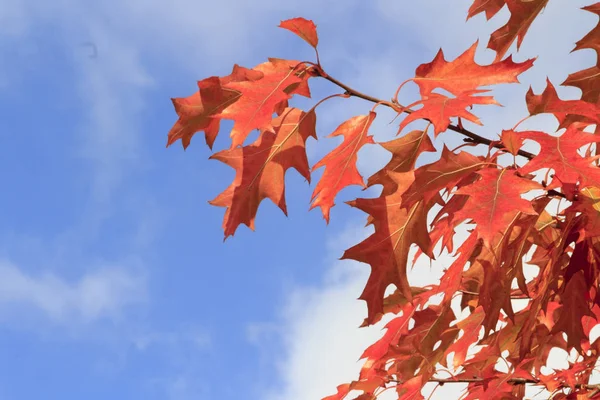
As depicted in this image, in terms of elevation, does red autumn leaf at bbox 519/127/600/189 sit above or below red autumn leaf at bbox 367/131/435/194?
below

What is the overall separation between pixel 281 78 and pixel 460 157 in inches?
20.1

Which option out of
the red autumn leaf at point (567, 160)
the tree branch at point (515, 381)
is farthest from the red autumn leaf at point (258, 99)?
the tree branch at point (515, 381)

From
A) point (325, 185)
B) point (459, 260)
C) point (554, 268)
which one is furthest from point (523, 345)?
point (325, 185)

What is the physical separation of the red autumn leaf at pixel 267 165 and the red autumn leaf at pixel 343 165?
137mm

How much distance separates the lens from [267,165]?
205cm

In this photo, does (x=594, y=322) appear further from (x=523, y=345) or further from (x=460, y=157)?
→ (x=460, y=157)

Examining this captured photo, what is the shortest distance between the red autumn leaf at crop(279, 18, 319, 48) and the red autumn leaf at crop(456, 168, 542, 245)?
23.1 inches

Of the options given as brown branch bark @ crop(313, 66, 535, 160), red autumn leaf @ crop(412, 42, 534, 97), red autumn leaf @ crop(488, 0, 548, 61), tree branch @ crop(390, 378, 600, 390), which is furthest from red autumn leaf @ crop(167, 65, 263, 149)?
tree branch @ crop(390, 378, 600, 390)

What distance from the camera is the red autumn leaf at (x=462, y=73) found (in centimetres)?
181

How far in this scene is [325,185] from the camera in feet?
6.31

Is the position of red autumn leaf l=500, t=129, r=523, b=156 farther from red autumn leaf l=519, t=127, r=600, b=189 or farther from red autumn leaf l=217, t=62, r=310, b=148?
red autumn leaf l=217, t=62, r=310, b=148

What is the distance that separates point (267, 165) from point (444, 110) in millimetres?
558

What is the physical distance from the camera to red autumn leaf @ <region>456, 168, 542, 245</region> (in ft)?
5.54

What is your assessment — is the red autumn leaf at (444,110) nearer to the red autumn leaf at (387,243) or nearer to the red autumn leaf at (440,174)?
the red autumn leaf at (440,174)
